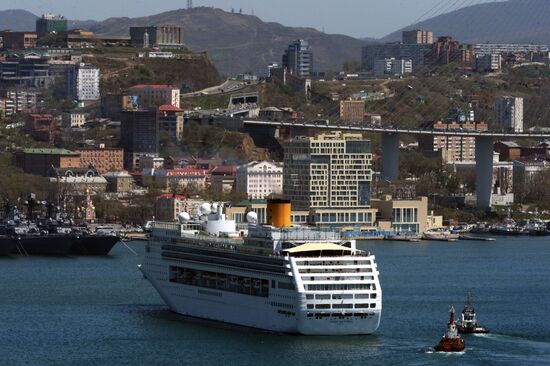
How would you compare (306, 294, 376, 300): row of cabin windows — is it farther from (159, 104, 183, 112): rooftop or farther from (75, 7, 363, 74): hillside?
(75, 7, 363, 74): hillside

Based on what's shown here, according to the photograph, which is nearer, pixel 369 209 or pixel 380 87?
pixel 369 209

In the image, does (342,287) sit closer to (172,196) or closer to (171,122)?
(172,196)

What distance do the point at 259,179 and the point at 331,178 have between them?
621cm

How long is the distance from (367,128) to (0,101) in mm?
20903

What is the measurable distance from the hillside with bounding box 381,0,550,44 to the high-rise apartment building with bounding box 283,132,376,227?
93999 mm

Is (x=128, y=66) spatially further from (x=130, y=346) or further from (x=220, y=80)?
(x=130, y=346)

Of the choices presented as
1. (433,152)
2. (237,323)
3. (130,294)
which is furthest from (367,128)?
(237,323)

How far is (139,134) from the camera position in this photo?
71.2 m

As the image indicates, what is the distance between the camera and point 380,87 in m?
92.6

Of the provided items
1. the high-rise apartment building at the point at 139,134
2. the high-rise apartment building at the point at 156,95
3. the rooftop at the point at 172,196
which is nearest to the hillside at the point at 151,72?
the high-rise apartment building at the point at 156,95

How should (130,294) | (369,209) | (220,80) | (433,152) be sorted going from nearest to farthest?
(130,294) → (369,209) → (433,152) → (220,80)

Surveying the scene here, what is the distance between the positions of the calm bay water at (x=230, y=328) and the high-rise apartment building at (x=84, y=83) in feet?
138

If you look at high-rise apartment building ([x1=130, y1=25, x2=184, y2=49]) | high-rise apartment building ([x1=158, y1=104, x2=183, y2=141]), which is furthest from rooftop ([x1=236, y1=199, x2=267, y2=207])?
high-rise apartment building ([x1=130, y1=25, x2=184, y2=49])

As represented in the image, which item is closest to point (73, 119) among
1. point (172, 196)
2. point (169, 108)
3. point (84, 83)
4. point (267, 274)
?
point (169, 108)
